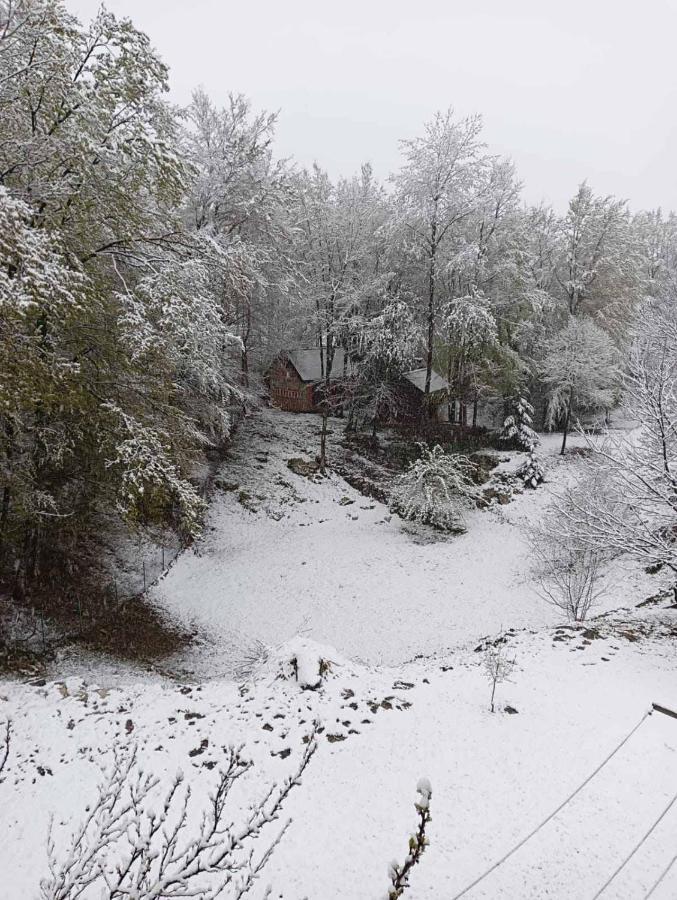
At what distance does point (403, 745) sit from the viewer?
6.45 meters

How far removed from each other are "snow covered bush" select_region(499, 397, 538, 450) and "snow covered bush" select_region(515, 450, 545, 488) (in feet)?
5.17

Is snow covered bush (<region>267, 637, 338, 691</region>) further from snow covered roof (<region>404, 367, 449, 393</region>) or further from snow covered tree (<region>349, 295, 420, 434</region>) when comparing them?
snow covered roof (<region>404, 367, 449, 393</region>)

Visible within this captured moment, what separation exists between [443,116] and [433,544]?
16878 millimetres

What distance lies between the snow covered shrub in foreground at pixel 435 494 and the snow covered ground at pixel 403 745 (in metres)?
4.96

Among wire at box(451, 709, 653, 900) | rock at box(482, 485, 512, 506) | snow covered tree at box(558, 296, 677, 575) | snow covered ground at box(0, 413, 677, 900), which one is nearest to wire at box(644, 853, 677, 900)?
snow covered ground at box(0, 413, 677, 900)

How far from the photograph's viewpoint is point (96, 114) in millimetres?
7430

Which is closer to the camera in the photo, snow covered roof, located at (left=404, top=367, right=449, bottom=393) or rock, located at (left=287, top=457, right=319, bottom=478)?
rock, located at (left=287, top=457, right=319, bottom=478)

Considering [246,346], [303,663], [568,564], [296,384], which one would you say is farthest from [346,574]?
[296,384]

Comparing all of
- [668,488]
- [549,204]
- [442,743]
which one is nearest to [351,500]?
[668,488]

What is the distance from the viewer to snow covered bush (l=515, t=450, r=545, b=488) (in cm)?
1981

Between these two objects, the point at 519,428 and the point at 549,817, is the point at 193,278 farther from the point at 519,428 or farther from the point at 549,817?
the point at 519,428

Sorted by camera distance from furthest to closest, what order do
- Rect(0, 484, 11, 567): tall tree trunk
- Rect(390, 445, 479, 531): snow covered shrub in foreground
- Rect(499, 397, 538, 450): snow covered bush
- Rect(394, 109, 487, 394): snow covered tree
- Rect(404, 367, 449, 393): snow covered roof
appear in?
Rect(404, 367, 449, 393): snow covered roof
Rect(499, 397, 538, 450): snow covered bush
Rect(394, 109, 487, 394): snow covered tree
Rect(390, 445, 479, 531): snow covered shrub in foreground
Rect(0, 484, 11, 567): tall tree trunk

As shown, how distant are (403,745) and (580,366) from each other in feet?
67.0


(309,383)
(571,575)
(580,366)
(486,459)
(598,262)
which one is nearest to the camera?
(571,575)
